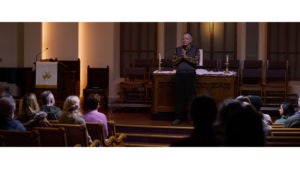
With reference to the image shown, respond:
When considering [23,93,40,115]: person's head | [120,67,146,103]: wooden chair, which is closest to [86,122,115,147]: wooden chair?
[23,93,40,115]: person's head

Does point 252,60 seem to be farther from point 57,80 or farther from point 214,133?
point 214,133

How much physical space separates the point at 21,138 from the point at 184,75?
326cm

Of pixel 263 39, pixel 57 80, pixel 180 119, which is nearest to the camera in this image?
pixel 180 119

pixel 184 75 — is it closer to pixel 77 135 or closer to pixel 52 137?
pixel 77 135

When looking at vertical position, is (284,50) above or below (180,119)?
above

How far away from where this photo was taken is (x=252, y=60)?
10.3 metres

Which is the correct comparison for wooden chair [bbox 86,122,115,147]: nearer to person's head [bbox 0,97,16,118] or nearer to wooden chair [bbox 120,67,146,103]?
person's head [bbox 0,97,16,118]

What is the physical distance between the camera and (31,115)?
5.28 metres

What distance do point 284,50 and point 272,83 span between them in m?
0.93

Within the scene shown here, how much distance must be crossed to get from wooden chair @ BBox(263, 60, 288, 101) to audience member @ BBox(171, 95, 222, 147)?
234 inches

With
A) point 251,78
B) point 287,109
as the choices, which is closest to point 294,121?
point 287,109
